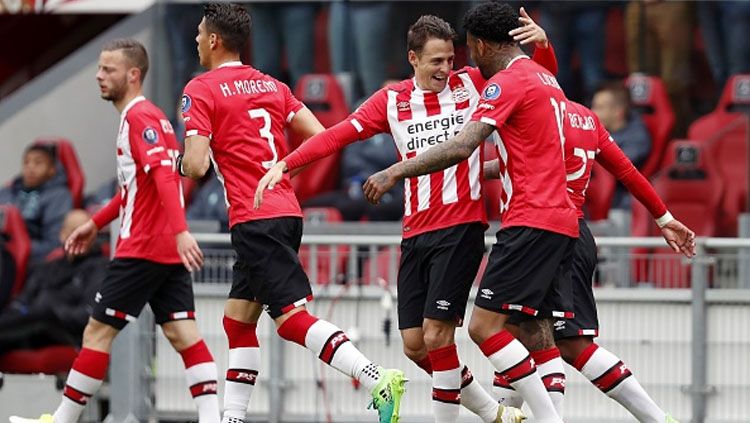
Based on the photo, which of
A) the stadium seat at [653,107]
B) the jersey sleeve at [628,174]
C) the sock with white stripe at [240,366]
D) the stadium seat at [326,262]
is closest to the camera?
the jersey sleeve at [628,174]

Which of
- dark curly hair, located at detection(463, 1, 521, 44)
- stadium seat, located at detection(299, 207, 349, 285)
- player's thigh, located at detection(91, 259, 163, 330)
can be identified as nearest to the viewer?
dark curly hair, located at detection(463, 1, 521, 44)

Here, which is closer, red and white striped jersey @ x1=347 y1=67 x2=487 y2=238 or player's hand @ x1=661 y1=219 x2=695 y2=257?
red and white striped jersey @ x1=347 y1=67 x2=487 y2=238

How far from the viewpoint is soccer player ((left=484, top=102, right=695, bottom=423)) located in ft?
30.8

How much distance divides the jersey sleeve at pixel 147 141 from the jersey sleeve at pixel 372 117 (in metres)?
1.33

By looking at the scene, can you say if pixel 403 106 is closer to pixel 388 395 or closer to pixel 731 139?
pixel 388 395

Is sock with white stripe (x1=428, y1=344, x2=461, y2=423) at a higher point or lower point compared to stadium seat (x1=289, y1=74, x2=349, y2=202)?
lower

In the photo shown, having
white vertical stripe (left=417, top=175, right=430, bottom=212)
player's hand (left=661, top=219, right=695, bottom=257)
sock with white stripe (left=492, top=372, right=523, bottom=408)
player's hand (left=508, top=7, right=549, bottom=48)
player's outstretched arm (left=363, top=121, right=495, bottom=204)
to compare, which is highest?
player's hand (left=508, top=7, right=549, bottom=48)

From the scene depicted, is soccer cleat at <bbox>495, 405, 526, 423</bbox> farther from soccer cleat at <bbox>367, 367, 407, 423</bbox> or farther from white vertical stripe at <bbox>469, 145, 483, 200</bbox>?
white vertical stripe at <bbox>469, 145, 483, 200</bbox>

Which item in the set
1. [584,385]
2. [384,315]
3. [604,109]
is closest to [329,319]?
[384,315]

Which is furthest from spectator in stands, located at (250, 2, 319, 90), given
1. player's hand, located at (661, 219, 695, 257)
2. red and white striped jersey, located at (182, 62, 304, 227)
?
player's hand, located at (661, 219, 695, 257)

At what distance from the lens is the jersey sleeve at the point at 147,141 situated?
9977 mm

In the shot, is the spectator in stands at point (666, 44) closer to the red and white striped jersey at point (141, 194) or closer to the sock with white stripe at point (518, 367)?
the red and white striped jersey at point (141, 194)

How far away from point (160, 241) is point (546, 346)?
2466 millimetres

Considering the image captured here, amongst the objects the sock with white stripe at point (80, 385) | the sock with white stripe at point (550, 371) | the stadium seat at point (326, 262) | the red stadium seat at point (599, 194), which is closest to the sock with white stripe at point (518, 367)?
the sock with white stripe at point (550, 371)
